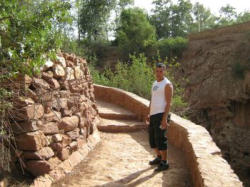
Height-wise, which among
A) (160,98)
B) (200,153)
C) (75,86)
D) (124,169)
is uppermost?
(75,86)

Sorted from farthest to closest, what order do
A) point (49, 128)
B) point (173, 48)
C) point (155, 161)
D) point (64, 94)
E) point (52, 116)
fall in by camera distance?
1. point (173, 48)
2. point (64, 94)
3. point (155, 161)
4. point (52, 116)
5. point (49, 128)

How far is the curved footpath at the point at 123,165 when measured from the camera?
3.31 metres

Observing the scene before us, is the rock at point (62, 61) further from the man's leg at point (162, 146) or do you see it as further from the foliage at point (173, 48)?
the foliage at point (173, 48)

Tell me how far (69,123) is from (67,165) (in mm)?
571

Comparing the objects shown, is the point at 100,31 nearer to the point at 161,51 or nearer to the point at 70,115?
the point at 161,51

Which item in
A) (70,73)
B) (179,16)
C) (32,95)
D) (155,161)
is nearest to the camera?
(32,95)

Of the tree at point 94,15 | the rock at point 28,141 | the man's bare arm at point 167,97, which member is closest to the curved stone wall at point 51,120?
the rock at point 28,141

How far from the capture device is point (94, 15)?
81.3 ft

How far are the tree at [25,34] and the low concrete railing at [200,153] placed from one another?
195cm

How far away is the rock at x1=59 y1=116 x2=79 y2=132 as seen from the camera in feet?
12.3

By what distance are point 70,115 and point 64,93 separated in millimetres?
323

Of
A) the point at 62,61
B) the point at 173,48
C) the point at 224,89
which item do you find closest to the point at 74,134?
the point at 62,61

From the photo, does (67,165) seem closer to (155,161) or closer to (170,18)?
(155,161)

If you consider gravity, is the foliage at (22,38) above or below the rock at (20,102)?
above
